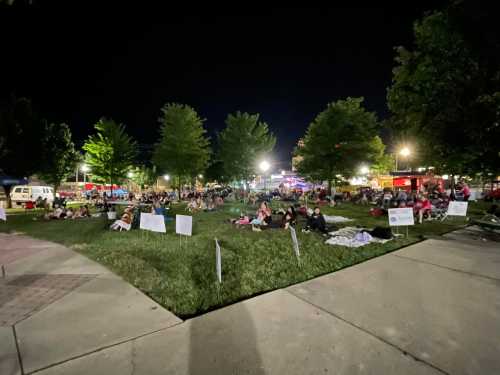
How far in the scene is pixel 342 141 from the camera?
23.8 m

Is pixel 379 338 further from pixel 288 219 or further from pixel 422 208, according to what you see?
pixel 422 208

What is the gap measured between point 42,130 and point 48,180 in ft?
24.3

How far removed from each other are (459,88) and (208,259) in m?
9.99

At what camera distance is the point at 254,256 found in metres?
6.52

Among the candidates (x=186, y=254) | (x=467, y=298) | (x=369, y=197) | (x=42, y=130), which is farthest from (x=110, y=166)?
(x=467, y=298)

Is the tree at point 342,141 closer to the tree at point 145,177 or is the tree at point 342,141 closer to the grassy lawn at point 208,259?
the grassy lawn at point 208,259

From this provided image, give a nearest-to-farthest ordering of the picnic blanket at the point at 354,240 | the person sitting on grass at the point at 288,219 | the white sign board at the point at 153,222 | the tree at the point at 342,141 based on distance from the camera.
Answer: the picnic blanket at the point at 354,240
the white sign board at the point at 153,222
the person sitting on grass at the point at 288,219
the tree at the point at 342,141

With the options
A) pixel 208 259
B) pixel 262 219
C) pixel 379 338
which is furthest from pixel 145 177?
pixel 379 338

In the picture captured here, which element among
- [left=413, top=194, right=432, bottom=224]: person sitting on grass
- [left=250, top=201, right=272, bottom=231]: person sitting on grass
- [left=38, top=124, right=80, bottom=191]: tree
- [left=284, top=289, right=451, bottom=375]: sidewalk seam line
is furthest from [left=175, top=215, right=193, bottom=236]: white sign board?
[left=38, top=124, right=80, bottom=191]: tree

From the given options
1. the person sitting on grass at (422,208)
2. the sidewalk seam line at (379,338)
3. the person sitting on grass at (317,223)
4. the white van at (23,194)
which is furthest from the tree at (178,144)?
the sidewalk seam line at (379,338)

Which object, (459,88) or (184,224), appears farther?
(459,88)

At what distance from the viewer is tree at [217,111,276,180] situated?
3098 cm

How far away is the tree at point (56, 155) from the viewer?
23.7 meters

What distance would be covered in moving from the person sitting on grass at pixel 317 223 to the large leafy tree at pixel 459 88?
16.9 ft
